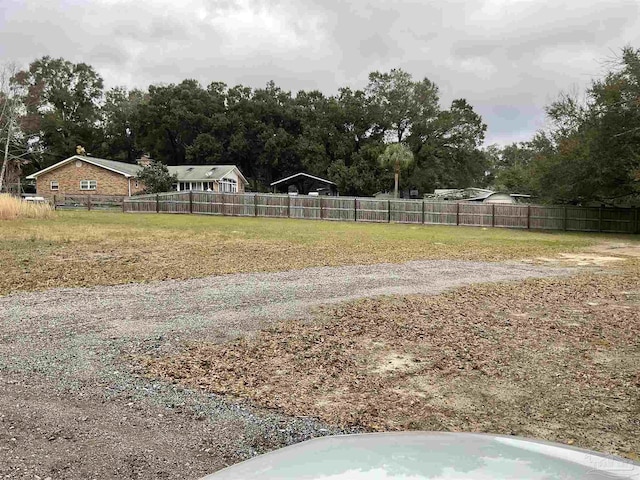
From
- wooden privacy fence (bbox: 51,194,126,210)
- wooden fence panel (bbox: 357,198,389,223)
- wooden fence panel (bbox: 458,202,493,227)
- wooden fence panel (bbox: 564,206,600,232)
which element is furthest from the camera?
wooden privacy fence (bbox: 51,194,126,210)

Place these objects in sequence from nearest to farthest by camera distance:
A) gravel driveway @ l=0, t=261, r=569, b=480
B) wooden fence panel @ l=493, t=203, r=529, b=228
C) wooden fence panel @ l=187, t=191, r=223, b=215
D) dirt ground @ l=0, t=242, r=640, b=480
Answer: gravel driveway @ l=0, t=261, r=569, b=480 < dirt ground @ l=0, t=242, r=640, b=480 < wooden fence panel @ l=493, t=203, r=529, b=228 < wooden fence panel @ l=187, t=191, r=223, b=215

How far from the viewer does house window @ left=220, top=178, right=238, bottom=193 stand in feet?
143

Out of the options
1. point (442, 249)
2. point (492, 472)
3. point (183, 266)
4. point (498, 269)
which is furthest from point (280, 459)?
point (442, 249)

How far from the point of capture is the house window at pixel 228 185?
4356 centimetres

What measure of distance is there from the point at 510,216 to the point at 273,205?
14.0 meters

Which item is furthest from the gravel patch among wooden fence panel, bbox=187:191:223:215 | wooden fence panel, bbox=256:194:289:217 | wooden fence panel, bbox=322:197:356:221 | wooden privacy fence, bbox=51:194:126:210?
wooden privacy fence, bbox=51:194:126:210

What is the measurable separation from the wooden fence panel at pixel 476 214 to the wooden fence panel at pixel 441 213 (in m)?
0.34

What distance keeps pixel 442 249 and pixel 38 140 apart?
181 ft

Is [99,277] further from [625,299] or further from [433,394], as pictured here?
[625,299]

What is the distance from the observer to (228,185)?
147 feet

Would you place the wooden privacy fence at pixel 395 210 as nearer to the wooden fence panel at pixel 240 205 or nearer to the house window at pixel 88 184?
the wooden fence panel at pixel 240 205

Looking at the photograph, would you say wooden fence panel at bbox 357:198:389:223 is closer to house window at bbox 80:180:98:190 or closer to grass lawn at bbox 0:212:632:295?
grass lawn at bbox 0:212:632:295

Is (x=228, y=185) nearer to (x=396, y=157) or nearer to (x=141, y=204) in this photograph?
(x=141, y=204)

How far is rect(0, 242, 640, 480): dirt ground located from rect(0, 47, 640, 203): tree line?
2482cm
